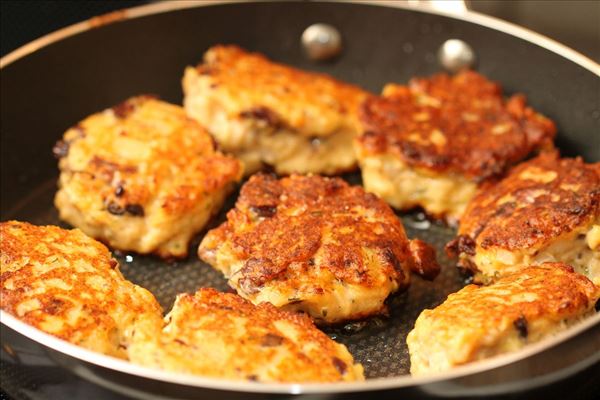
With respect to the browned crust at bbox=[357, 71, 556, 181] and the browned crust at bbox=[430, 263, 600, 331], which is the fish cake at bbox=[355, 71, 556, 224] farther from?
the browned crust at bbox=[430, 263, 600, 331]

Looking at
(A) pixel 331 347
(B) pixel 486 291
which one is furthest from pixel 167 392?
(B) pixel 486 291

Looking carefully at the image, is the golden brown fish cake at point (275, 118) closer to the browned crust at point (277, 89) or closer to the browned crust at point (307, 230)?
the browned crust at point (277, 89)

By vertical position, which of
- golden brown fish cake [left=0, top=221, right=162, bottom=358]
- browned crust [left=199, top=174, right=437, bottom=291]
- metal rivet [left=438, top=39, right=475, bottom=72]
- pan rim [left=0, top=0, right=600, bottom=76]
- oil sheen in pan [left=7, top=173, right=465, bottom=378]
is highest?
pan rim [left=0, top=0, right=600, bottom=76]

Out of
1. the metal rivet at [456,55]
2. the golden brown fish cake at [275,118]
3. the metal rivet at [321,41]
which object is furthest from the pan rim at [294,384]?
the metal rivet at [321,41]

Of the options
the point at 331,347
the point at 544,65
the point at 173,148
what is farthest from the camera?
the point at 544,65

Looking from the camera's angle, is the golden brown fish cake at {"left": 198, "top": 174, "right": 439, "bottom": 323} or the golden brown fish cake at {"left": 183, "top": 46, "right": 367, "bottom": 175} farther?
the golden brown fish cake at {"left": 183, "top": 46, "right": 367, "bottom": 175}

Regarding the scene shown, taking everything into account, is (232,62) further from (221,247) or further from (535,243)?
(535,243)

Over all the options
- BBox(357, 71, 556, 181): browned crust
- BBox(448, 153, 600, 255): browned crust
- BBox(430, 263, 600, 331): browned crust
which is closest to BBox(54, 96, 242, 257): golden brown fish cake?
BBox(357, 71, 556, 181): browned crust
